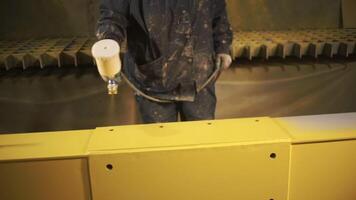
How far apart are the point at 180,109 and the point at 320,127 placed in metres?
0.71

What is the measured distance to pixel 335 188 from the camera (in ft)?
2.25

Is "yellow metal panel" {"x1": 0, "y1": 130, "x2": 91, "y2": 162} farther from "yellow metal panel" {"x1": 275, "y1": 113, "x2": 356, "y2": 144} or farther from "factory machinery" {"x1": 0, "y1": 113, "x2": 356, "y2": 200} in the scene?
"yellow metal panel" {"x1": 275, "y1": 113, "x2": 356, "y2": 144}

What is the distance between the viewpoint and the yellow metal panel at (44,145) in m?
0.61

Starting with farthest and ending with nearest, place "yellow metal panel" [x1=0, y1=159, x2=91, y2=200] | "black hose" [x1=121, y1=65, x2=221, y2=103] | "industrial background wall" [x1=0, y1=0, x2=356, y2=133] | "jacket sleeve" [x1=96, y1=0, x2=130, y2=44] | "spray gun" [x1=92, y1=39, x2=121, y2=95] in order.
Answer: "industrial background wall" [x1=0, y1=0, x2=356, y2=133] < "black hose" [x1=121, y1=65, x2=221, y2=103] < "jacket sleeve" [x1=96, y1=0, x2=130, y2=44] < "spray gun" [x1=92, y1=39, x2=121, y2=95] < "yellow metal panel" [x1=0, y1=159, x2=91, y2=200]

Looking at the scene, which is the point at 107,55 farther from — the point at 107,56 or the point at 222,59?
the point at 222,59

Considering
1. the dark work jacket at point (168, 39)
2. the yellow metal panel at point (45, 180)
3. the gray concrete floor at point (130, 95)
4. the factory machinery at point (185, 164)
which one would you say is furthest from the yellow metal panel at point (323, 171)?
the gray concrete floor at point (130, 95)

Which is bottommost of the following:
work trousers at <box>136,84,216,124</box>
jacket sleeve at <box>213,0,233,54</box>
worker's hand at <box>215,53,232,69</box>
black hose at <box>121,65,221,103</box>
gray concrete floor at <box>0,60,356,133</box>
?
gray concrete floor at <box>0,60,356,133</box>

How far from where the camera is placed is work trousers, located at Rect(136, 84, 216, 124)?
1.30m

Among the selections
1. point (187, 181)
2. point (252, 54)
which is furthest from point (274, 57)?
point (187, 181)

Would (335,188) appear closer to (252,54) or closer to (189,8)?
(189,8)

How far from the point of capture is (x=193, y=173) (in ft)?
2.06

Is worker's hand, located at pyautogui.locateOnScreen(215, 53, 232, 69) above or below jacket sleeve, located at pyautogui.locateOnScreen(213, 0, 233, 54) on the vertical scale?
below

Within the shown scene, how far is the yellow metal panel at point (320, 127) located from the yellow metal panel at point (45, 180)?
0.39 meters

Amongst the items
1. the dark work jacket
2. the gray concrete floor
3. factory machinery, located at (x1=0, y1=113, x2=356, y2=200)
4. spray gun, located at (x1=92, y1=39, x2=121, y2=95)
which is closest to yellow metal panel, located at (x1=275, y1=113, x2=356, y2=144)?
factory machinery, located at (x1=0, y1=113, x2=356, y2=200)
